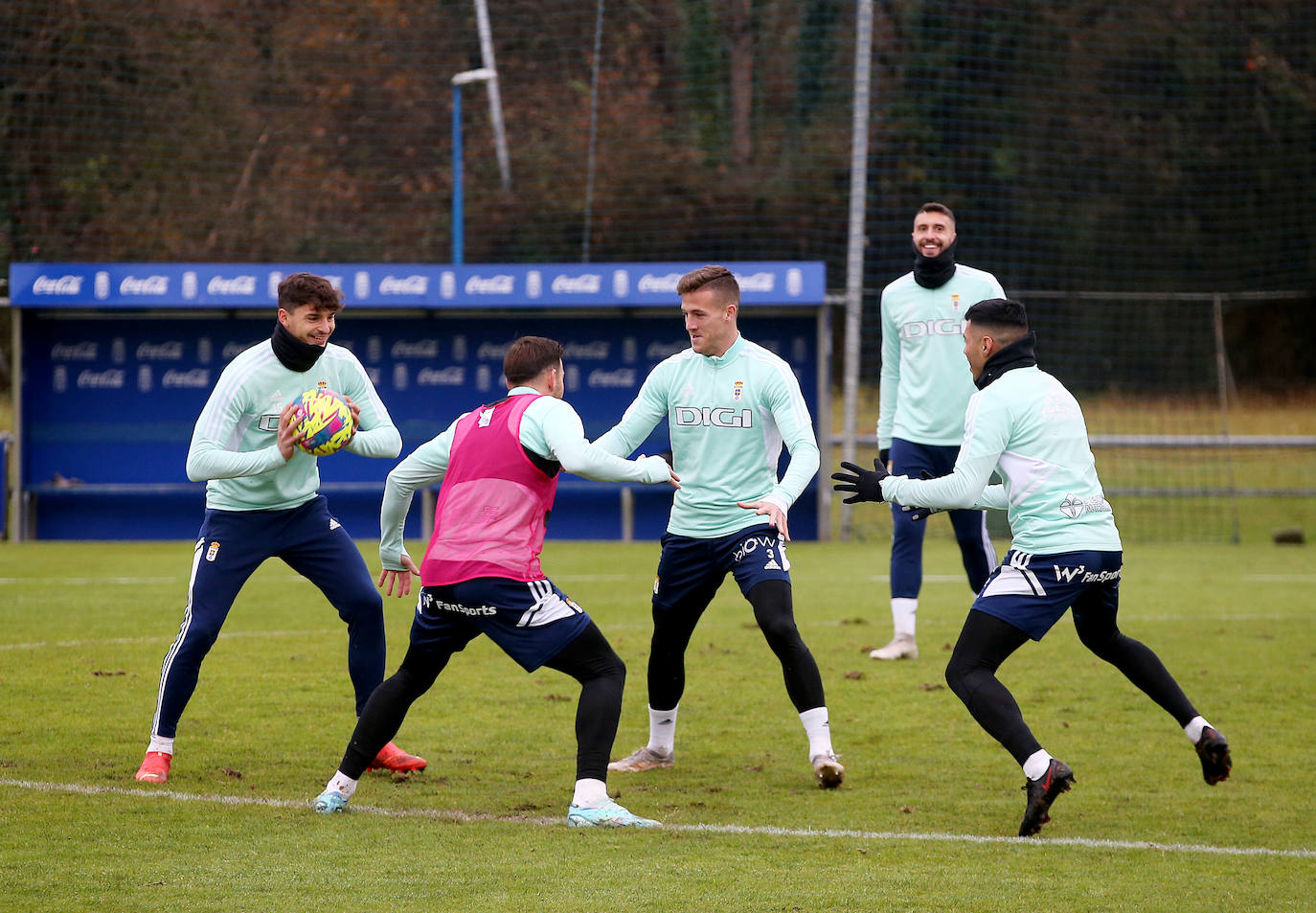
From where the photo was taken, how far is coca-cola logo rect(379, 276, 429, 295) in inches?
682

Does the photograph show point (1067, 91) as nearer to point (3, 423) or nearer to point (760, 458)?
point (3, 423)

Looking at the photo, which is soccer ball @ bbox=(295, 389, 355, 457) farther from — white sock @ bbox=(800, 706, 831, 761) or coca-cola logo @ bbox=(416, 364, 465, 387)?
coca-cola logo @ bbox=(416, 364, 465, 387)

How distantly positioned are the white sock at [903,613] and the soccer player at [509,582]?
12.6ft

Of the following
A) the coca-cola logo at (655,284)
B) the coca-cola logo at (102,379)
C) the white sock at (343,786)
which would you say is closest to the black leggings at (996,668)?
the white sock at (343,786)

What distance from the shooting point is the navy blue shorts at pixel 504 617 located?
5.32m

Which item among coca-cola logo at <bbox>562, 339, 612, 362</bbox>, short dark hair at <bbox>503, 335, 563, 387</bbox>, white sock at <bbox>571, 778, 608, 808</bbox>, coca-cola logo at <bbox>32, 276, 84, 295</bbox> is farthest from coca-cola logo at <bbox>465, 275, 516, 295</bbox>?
white sock at <bbox>571, 778, 608, 808</bbox>

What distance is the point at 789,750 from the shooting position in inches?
268

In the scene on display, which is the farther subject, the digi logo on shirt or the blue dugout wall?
the blue dugout wall

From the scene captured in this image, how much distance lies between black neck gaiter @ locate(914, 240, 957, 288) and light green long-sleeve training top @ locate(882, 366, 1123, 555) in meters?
3.07

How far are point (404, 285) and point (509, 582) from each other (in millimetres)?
12527

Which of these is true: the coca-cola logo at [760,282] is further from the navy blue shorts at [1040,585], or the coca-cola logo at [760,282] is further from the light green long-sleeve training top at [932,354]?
the navy blue shorts at [1040,585]

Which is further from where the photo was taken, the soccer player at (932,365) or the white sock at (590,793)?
the soccer player at (932,365)

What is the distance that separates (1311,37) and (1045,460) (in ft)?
90.0

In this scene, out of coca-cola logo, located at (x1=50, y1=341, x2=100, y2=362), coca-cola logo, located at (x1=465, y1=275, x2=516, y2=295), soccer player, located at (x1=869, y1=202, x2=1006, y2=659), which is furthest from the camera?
coca-cola logo, located at (x1=50, y1=341, x2=100, y2=362)
